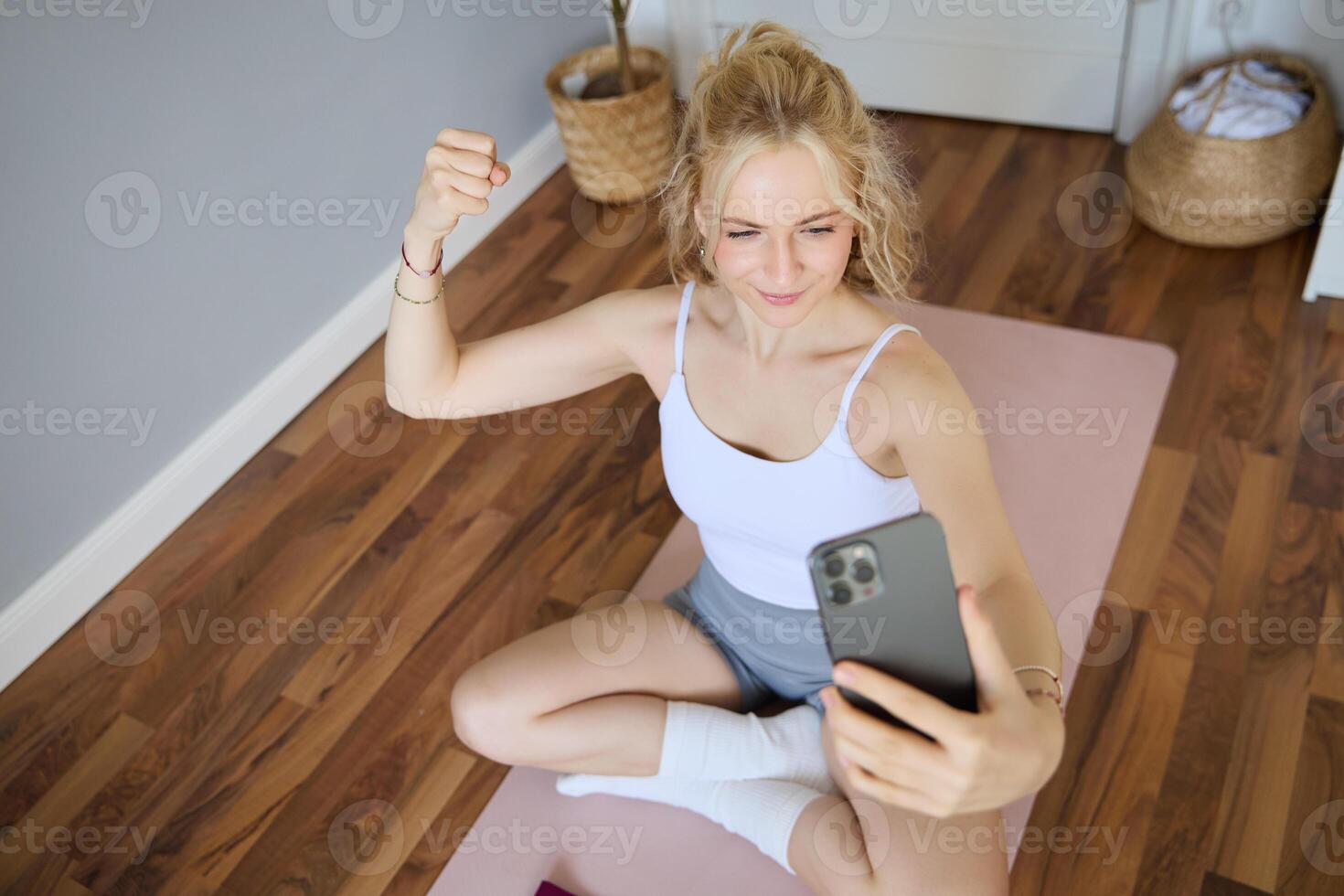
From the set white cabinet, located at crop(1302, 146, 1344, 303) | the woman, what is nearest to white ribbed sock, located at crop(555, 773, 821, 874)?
the woman

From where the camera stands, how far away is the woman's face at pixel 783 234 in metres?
1.12

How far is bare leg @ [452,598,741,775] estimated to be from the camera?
A: 1404 mm

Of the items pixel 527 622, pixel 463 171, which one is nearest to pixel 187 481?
pixel 527 622

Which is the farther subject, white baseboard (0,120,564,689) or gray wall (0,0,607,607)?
white baseboard (0,120,564,689)

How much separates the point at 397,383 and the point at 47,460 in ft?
2.58

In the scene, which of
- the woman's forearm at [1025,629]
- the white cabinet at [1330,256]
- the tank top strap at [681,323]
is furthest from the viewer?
the white cabinet at [1330,256]

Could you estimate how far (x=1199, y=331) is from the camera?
6.98 feet

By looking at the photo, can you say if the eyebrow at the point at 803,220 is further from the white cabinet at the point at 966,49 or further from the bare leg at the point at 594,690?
the white cabinet at the point at 966,49

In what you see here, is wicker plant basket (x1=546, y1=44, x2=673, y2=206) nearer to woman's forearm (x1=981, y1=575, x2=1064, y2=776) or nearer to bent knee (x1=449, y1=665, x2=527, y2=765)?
bent knee (x1=449, y1=665, x2=527, y2=765)

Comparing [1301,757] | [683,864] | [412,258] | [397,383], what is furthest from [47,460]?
[1301,757]

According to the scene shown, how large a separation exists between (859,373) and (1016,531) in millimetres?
705

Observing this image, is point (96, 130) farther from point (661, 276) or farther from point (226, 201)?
point (661, 276)

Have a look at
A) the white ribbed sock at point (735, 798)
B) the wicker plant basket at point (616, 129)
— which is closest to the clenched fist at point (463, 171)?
the white ribbed sock at point (735, 798)

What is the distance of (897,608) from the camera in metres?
0.84
